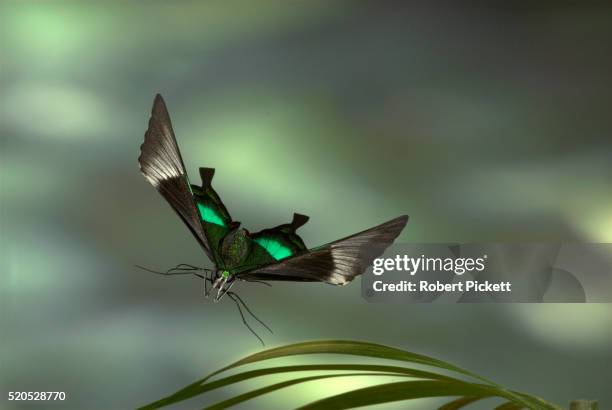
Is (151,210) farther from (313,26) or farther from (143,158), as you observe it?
(313,26)

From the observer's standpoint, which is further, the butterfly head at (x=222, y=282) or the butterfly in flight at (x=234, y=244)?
the butterfly head at (x=222, y=282)

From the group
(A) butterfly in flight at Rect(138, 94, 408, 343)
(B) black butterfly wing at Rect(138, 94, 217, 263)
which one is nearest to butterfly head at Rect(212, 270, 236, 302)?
(A) butterfly in flight at Rect(138, 94, 408, 343)

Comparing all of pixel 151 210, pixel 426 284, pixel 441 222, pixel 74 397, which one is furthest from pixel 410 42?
pixel 74 397

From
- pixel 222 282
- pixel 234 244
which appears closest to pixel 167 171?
pixel 234 244

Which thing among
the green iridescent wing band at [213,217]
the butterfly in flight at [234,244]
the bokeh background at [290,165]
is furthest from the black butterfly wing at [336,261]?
the bokeh background at [290,165]

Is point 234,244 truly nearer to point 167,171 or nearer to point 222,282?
point 222,282

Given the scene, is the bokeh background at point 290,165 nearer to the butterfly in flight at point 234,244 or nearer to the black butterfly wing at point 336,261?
the butterfly in flight at point 234,244
